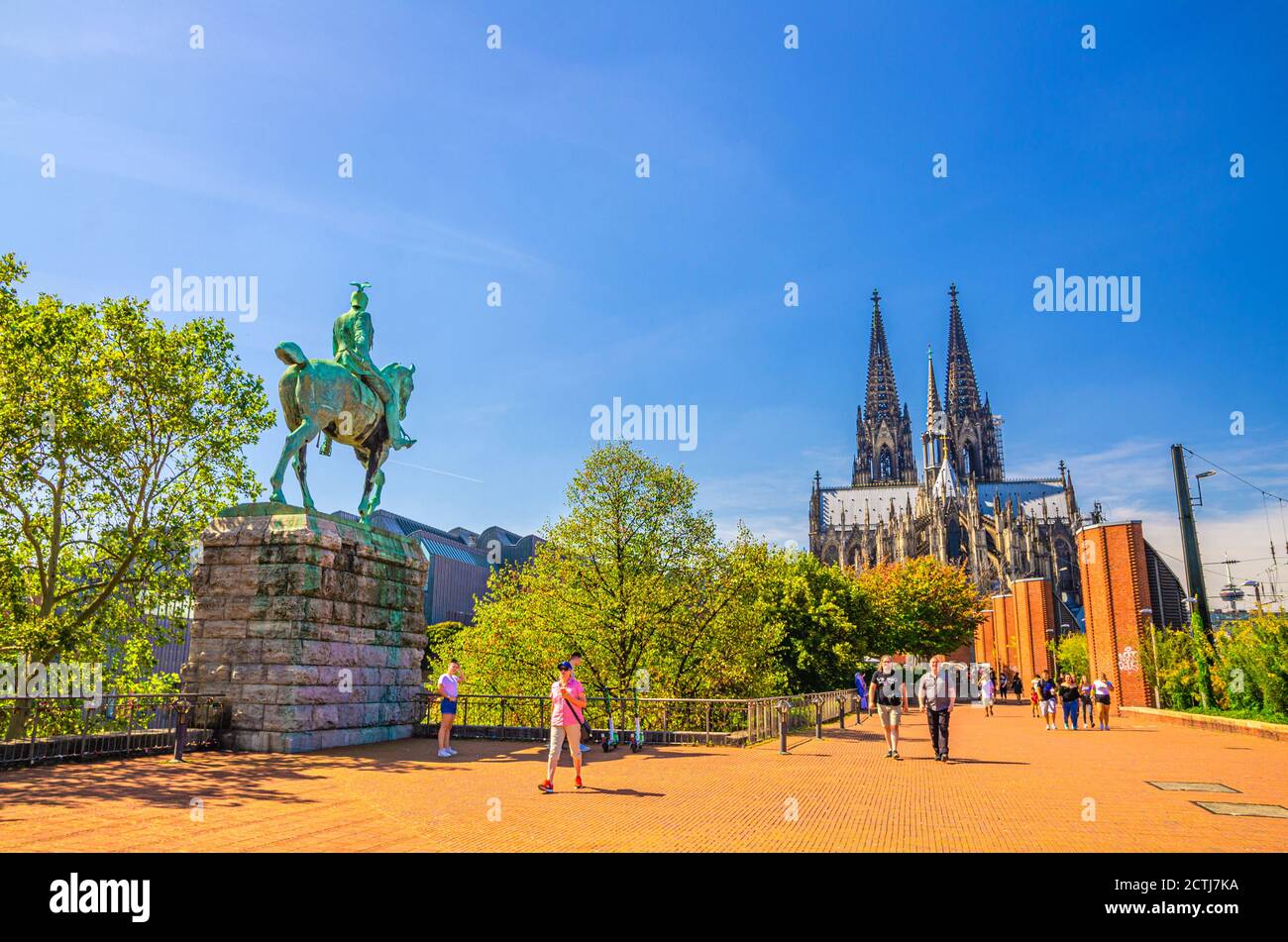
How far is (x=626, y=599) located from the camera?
2494 cm

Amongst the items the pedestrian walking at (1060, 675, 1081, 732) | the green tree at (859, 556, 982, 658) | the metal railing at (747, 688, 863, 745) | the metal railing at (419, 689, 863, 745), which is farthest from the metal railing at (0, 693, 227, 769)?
the green tree at (859, 556, 982, 658)

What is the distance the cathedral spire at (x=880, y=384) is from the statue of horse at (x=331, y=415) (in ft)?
455

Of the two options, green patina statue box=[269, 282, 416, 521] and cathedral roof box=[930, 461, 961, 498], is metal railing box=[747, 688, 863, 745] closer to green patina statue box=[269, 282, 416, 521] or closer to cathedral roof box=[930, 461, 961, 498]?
green patina statue box=[269, 282, 416, 521]

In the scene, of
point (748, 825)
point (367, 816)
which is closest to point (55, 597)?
point (367, 816)

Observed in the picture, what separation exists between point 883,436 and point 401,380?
13612cm

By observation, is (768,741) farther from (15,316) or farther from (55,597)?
(15,316)

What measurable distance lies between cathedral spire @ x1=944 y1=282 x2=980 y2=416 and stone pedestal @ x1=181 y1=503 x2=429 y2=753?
137707 mm

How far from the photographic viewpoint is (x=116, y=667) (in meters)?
23.4

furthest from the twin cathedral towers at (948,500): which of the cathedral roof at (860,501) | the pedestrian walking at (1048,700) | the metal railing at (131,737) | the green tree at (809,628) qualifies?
the metal railing at (131,737)

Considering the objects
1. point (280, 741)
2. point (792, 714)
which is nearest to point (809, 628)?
point (792, 714)

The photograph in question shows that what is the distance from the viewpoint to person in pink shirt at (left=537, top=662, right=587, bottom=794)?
9.85 meters

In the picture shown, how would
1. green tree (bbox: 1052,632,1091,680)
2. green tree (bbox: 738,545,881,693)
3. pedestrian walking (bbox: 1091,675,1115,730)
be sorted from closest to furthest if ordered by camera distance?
pedestrian walking (bbox: 1091,675,1115,730) → green tree (bbox: 738,545,881,693) → green tree (bbox: 1052,632,1091,680)

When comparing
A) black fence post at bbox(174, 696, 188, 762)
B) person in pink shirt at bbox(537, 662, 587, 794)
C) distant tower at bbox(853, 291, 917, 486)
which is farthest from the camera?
distant tower at bbox(853, 291, 917, 486)
